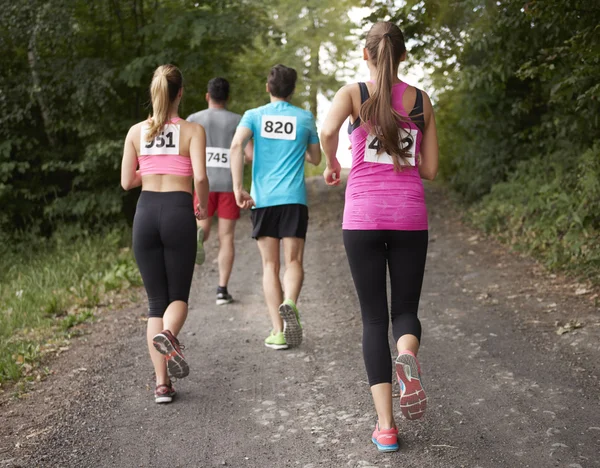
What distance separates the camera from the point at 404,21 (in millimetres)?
12477

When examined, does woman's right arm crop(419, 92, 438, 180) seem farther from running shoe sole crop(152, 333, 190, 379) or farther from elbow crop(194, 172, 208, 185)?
running shoe sole crop(152, 333, 190, 379)

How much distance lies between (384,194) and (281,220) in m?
2.42

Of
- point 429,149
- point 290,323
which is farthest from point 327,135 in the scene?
point 290,323

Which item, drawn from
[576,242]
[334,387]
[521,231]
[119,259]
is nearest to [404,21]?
[521,231]

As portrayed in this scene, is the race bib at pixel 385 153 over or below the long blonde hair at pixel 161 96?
below

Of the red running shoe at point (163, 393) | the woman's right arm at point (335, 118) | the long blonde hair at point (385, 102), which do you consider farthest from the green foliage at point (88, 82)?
the long blonde hair at point (385, 102)

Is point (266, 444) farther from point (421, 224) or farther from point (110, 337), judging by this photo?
point (110, 337)

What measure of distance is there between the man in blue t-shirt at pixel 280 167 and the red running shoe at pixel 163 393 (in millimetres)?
1282

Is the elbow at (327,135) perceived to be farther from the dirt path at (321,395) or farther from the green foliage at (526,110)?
the green foliage at (526,110)

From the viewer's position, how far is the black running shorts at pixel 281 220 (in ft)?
20.7

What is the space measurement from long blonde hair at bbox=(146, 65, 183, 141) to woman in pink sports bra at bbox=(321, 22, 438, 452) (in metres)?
1.47

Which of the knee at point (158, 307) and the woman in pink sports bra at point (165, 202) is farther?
the knee at point (158, 307)

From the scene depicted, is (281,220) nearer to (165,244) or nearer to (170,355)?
(165,244)

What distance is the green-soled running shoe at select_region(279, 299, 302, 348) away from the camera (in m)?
6.06
